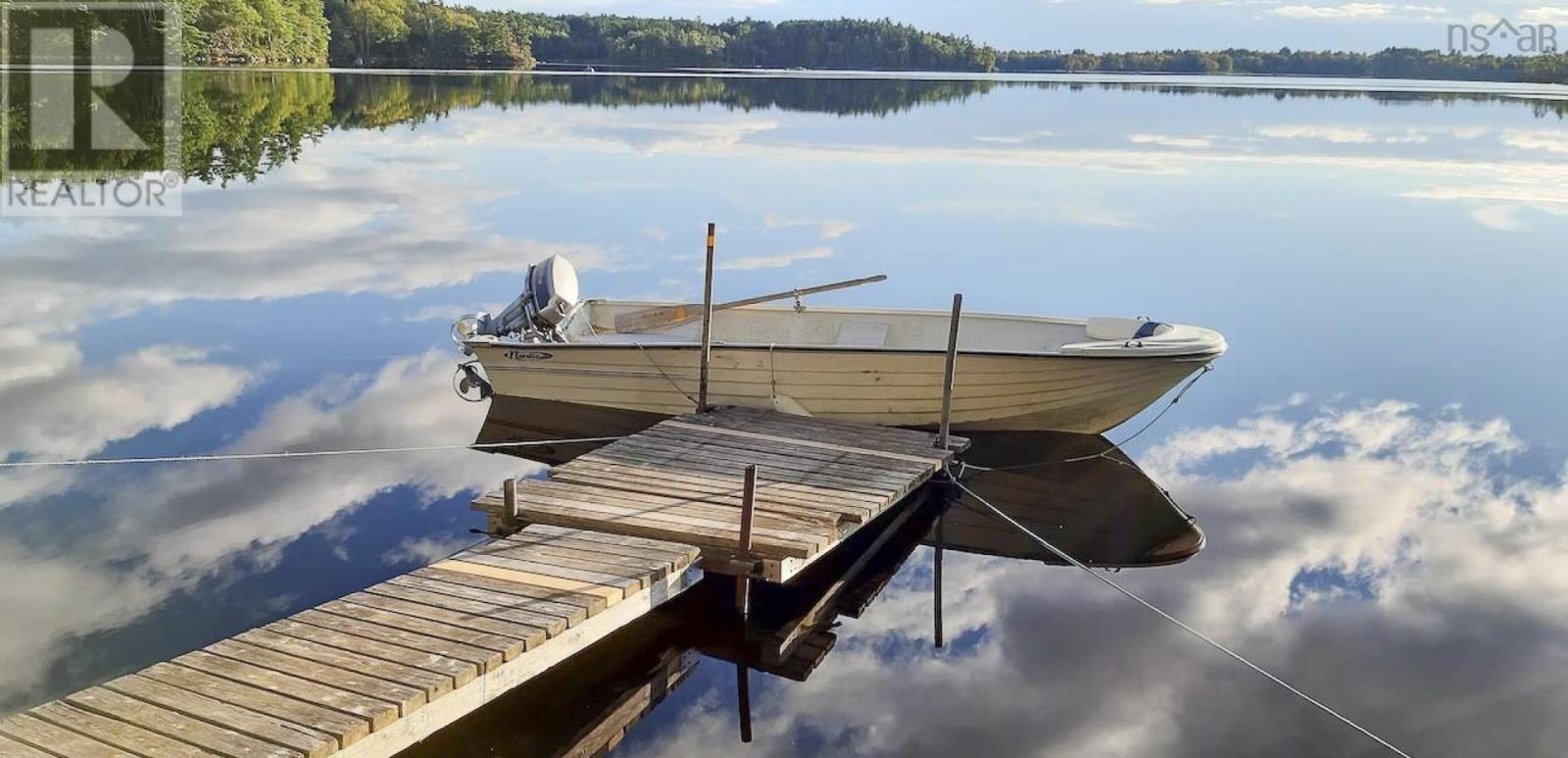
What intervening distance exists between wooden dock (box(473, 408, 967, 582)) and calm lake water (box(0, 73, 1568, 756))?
0.75 metres

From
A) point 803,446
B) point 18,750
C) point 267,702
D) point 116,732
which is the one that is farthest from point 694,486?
point 18,750

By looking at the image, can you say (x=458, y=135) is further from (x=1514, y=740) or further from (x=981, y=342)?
(x=1514, y=740)

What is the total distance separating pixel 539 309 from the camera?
1268 cm

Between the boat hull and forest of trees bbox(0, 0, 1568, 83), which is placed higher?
forest of trees bbox(0, 0, 1568, 83)

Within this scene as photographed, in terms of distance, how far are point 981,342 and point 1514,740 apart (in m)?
6.72

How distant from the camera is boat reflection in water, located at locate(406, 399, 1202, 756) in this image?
686 centimetres

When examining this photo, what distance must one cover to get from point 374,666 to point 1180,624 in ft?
18.7

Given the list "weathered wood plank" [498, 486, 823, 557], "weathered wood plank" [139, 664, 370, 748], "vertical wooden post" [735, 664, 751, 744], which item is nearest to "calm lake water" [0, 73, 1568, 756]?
"vertical wooden post" [735, 664, 751, 744]

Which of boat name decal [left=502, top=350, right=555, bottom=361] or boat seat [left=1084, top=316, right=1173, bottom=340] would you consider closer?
boat seat [left=1084, top=316, right=1173, bottom=340]

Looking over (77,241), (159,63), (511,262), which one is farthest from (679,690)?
(159,63)

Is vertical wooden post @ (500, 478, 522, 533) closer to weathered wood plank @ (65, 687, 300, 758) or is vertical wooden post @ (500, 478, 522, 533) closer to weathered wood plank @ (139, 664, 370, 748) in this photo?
weathered wood plank @ (139, 664, 370, 748)

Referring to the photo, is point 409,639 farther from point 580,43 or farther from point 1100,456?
point 580,43

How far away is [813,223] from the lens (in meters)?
26.9

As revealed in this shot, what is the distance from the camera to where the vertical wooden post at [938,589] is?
8.45m
